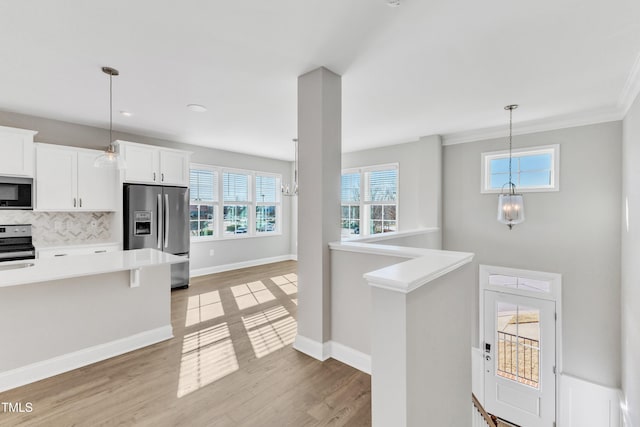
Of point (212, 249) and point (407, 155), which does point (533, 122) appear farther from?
point (212, 249)

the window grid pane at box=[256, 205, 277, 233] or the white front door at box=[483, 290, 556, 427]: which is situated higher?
the window grid pane at box=[256, 205, 277, 233]

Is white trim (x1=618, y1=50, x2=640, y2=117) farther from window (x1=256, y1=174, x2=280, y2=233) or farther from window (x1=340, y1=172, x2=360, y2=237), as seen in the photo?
window (x1=256, y1=174, x2=280, y2=233)

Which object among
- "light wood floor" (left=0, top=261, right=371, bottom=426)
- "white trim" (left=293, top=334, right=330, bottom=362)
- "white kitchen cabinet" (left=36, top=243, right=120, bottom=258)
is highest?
"white kitchen cabinet" (left=36, top=243, right=120, bottom=258)

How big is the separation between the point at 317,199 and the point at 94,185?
3.66 meters

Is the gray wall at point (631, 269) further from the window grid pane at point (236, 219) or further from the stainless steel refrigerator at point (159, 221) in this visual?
the window grid pane at point (236, 219)

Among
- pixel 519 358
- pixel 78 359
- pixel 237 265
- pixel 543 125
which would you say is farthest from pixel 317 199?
pixel 237 265

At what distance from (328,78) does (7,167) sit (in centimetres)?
402

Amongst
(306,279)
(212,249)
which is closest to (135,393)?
(306,279)

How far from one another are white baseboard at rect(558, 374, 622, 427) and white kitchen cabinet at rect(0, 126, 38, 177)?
765 cm

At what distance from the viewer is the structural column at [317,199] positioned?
2.58 metres

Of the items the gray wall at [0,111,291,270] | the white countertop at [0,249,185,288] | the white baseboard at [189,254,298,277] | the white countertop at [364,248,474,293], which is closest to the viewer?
the white countertop at [364,248,474,293]

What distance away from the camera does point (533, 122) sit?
4.24 m

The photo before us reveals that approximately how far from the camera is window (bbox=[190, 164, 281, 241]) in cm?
588

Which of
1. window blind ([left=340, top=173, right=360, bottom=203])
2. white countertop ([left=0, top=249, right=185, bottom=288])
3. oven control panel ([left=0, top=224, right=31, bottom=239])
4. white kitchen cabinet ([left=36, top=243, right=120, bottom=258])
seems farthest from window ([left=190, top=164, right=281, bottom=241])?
white countertop ([left=0, top=249, right=185, bottom=288])
